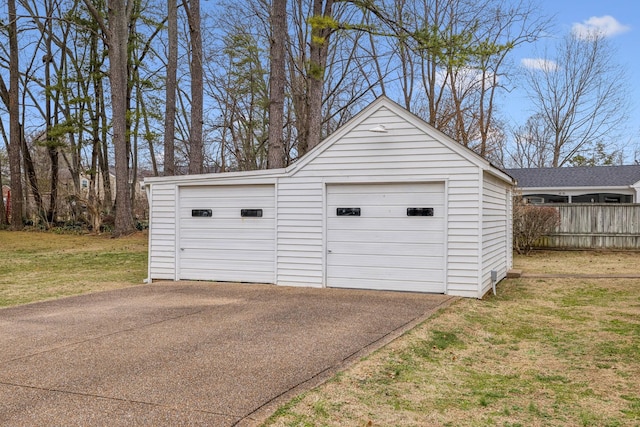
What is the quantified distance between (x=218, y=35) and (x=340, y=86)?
5.84m

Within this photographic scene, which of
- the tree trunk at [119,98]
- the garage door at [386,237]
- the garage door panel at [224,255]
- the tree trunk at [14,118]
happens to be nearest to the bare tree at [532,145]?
the tree trunk at [119,98]

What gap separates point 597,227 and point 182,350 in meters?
15.6

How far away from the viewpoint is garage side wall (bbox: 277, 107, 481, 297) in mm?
8266

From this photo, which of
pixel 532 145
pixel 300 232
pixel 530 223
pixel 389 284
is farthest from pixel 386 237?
pixel 532 145

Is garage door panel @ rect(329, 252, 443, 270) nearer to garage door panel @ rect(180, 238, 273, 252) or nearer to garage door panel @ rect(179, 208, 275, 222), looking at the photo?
garage door panel @ rect(180, 238, 273, 252)

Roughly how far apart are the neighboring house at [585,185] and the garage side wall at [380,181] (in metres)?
13.7

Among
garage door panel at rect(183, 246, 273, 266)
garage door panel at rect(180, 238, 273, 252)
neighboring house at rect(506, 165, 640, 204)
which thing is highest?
neighboring house at rect(506, 165, 640, 204)

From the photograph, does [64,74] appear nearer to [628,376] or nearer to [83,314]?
[83,314]

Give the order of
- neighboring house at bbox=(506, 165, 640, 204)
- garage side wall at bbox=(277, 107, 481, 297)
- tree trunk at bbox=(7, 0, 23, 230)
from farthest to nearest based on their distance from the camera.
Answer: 1. tree trunk at bbox=(7, 0, 23, 230)
2. neighboring house at bbox=(506, 165, 640, 204)
3. garage side wall at bbox=(277, 107, 481, 297)

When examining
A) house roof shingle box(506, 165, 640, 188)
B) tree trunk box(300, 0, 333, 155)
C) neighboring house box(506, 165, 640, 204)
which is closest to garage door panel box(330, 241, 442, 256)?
tree trunk box(300, 0, 333, 155)

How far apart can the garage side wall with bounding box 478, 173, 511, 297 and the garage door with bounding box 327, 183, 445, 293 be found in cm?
79

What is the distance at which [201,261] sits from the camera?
10.2 metres

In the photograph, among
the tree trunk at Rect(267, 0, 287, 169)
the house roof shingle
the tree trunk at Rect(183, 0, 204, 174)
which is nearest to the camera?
the tree trunk at Rect(267, 0, 287, 169)

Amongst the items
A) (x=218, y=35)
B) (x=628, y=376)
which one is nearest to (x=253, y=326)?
(x=628, y=376)
